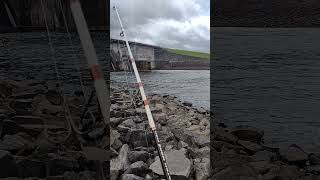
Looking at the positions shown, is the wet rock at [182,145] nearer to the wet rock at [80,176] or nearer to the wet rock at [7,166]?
the wet rock at [80,176]

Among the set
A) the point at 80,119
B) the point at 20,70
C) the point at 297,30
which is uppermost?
the point at 297,30

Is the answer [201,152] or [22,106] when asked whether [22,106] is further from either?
[201,152]

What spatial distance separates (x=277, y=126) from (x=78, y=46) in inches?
85.1

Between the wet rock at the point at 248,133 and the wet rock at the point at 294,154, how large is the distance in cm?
28

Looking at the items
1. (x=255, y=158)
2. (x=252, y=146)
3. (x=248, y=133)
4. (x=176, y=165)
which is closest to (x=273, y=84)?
(x=248, y=133)

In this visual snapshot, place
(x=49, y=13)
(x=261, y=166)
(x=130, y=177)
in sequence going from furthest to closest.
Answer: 1. (x=261, y=166)
2. (x=49, y=13)
3. (x=130, y=177)

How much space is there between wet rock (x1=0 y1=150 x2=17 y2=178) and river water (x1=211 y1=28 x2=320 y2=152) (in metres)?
2.00

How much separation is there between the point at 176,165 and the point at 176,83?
2.94ft

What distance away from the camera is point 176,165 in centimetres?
533

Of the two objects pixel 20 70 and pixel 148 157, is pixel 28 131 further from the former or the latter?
pixel 148 157

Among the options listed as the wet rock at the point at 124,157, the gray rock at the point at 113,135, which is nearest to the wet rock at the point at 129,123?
the gray rock at the point at 113,135

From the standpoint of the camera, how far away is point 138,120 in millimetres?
5891

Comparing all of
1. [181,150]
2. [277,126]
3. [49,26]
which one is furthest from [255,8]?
[49,26]

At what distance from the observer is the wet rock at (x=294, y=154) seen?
570 cm
